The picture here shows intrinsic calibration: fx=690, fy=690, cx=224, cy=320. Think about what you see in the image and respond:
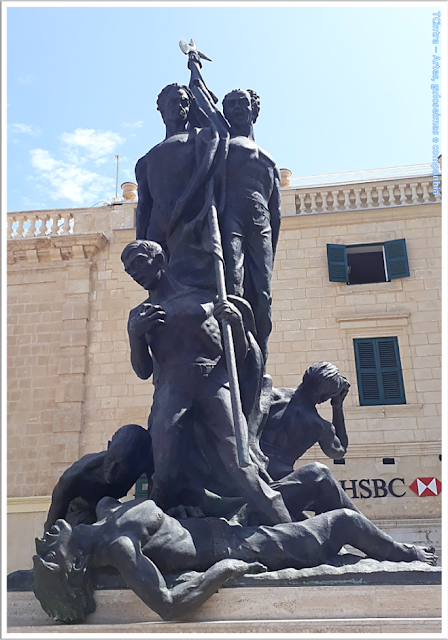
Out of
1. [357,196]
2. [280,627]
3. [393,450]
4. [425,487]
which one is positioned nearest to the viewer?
[280,627]

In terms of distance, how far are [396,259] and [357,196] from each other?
6.99ft

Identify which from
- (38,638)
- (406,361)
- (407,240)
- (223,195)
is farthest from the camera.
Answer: (407,240)

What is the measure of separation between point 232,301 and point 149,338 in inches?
24.0

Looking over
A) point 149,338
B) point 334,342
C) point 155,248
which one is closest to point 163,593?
point 149,338

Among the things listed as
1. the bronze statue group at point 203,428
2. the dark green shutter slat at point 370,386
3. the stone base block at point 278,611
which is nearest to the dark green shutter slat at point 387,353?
the dark green shutter slat at point 370,386

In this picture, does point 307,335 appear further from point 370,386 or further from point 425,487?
point 425,487

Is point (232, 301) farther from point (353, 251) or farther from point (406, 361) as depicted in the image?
point (353, 251)

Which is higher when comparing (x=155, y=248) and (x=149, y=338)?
(x=155, y=248)

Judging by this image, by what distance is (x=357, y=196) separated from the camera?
18.4m

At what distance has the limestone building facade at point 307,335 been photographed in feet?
51.1

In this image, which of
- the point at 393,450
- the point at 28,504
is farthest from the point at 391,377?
the point at 28,504

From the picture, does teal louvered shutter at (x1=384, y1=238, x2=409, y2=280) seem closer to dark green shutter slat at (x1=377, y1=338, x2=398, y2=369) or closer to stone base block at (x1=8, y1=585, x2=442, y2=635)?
dark green shutter slat at (x1=377, y1=338, x2=398, y2=369)

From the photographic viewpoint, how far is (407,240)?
1783 centimetres

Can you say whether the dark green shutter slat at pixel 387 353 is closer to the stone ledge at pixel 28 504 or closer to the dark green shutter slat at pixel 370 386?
the dark green shutter slat at pixel 370 386
